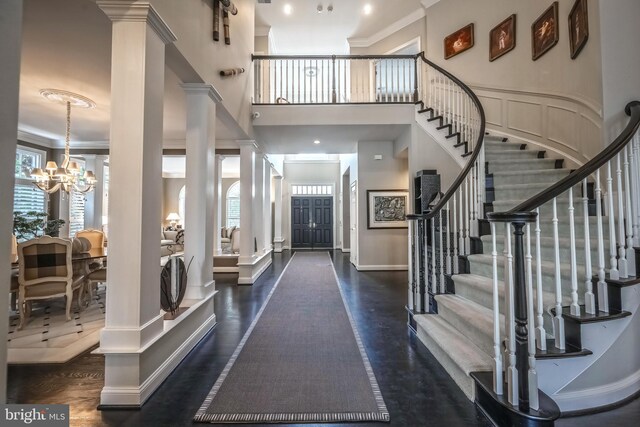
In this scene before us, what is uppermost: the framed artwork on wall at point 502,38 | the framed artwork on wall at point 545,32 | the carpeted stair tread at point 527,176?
the framed artwork on wall at point 502,38

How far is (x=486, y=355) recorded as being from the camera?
1.95 metres

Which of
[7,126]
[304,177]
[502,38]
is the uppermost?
[502,38]

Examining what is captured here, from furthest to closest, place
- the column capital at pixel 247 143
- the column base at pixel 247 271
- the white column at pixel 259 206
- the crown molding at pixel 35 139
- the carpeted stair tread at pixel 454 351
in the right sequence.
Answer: the white column at pixel 259 206, the crown molding at pixel 35 139, the column capital at pixel 247 143, the column base at pixel 247 271, the carpeted stair tread at pixel 454 351

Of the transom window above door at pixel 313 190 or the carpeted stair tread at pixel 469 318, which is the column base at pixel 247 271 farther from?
the transom window above door at pixel 313 190

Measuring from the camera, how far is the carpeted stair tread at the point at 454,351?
187 centimetres

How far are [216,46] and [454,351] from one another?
12.5ft

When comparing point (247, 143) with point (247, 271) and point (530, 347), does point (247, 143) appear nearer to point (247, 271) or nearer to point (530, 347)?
point (247, 271)

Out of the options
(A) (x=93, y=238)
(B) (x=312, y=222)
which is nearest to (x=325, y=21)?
(B) (x=312, y=222)

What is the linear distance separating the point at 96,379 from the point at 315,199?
8970 millimetres

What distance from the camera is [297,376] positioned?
2.12 meters

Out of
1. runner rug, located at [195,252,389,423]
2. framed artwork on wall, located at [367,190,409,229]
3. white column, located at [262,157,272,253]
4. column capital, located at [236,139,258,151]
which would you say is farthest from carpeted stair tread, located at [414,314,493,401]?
white column, located at [262,157,272,253]

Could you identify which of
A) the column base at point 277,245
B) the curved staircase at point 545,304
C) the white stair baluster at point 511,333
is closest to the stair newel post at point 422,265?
the curved staircase at point 545,304

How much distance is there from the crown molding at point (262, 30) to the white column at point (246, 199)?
346 cm

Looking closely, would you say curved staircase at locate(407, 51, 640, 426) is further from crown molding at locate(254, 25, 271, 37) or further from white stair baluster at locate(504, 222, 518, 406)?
crown molding at locate(254, 25, 271, 37)
